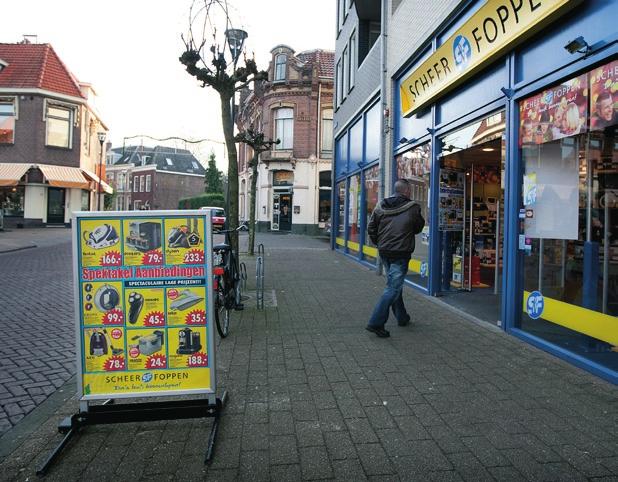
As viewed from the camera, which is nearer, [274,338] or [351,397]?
[351,397]

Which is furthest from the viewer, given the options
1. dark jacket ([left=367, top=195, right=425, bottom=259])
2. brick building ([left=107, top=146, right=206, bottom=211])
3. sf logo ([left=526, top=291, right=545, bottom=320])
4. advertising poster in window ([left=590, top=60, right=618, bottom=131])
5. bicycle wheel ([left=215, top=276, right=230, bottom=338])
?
brick building ([left=107, top=146, right=206, bottom=211])

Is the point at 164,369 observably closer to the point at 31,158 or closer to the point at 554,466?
the point at 554,466

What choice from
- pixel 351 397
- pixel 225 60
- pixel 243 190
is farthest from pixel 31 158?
pixel 351 397

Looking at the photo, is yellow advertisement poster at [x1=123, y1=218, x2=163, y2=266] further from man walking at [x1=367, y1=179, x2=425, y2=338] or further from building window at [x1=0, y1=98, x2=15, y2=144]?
building window at [x1=0, y1=98, x2=15, y2=144]

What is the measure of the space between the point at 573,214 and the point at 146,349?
13.6ft

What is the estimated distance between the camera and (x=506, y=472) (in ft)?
8.88

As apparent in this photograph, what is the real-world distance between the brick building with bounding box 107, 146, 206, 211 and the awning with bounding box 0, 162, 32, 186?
3147cm

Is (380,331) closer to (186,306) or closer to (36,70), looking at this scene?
(186,306)

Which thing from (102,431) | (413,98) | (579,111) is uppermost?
(413,98)

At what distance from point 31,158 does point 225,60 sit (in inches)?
1043

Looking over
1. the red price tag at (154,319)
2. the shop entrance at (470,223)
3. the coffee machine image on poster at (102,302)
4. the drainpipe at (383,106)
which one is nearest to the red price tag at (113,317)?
the coffee machine image on poster at (102,302)

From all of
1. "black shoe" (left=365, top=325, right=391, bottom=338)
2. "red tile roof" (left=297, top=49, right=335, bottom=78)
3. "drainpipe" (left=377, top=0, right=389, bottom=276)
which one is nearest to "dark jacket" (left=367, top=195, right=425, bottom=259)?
"black shoe" (left=365, top=325, right=391, bottom=338)

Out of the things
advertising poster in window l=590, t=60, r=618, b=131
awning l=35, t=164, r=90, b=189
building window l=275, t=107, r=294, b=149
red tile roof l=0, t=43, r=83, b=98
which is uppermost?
red tile roof l=0, t=43, r=83, b=98

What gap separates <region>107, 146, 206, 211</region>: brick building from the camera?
201 feet
